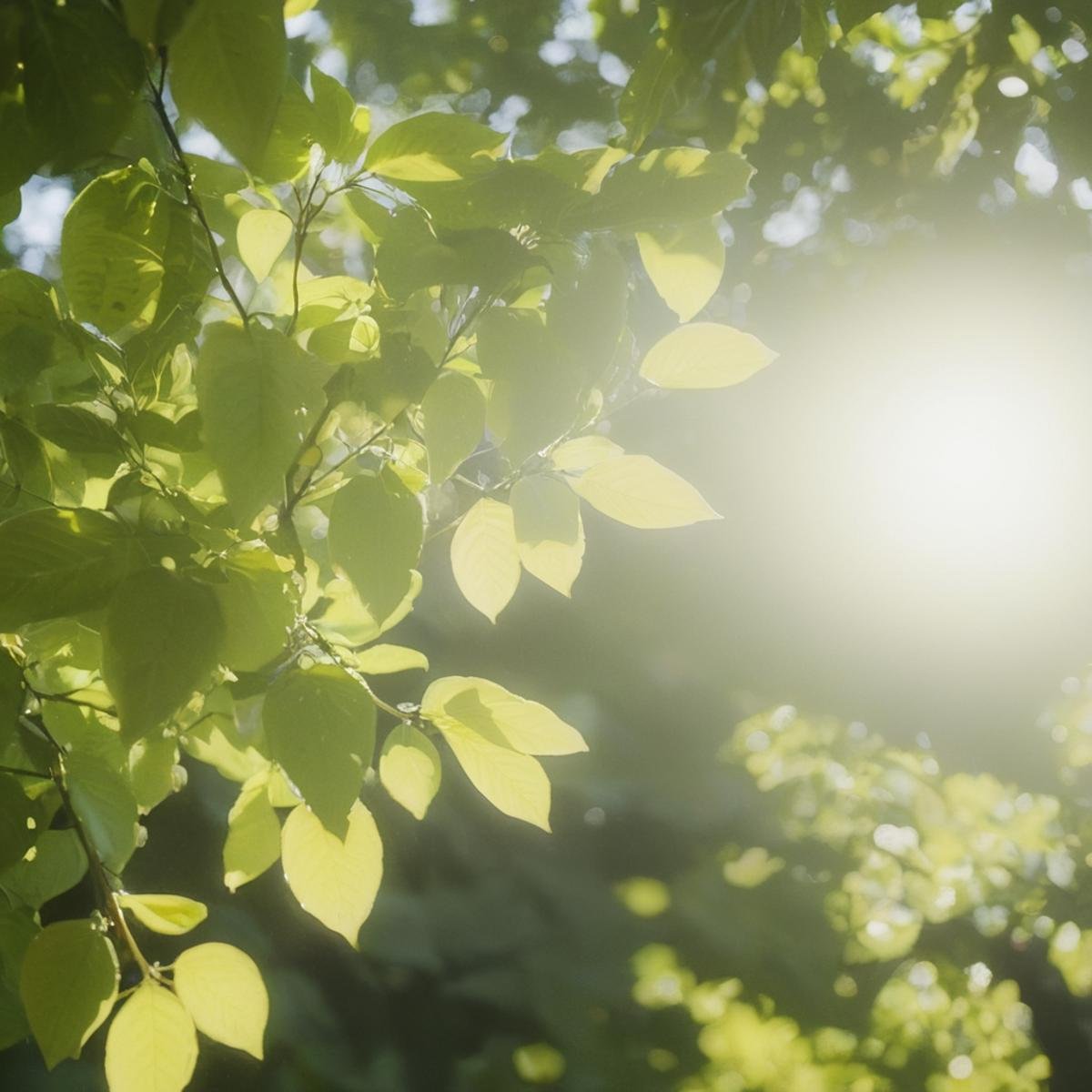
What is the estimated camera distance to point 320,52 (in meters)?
2.79

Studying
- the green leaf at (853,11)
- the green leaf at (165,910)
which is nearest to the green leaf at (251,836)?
the green leaf at (165,910)

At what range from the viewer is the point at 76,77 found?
0.38 meters

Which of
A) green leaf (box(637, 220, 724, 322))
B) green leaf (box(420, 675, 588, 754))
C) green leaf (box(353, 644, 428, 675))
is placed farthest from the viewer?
green leaf (box(353, 644, 428, 675))

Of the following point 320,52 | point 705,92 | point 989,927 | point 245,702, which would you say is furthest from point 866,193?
point 989,927

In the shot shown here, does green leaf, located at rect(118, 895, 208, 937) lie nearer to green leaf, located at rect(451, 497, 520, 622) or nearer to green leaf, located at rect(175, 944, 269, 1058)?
green leaf, located at rect(175, 944, 269, 1058)

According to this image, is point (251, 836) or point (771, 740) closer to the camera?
point (251, 836)

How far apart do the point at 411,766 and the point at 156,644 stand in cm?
29

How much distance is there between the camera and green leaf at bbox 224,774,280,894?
2.46 feet

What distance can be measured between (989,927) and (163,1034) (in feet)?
13.6

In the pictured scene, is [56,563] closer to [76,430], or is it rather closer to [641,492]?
[76,430]

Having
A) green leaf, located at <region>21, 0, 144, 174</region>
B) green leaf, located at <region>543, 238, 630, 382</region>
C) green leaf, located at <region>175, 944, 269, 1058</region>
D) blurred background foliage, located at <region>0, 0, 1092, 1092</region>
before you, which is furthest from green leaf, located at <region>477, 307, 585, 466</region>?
blurred background foliage, located at <region>0, 0, 1092, 1092</region>

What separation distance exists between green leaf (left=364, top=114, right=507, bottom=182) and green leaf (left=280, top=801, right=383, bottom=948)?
41 cm

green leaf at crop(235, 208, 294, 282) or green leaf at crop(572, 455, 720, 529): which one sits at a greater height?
green leaf at crop(235, 208, 294, 282)

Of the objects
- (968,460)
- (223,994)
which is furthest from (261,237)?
(968,460)
